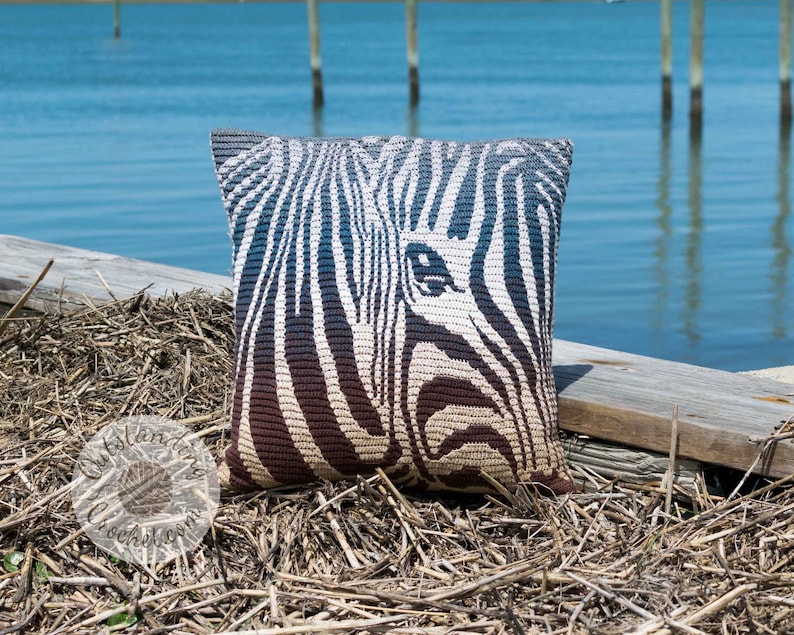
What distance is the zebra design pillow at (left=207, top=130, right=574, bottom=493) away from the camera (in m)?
2.47

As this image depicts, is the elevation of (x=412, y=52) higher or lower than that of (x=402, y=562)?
higher

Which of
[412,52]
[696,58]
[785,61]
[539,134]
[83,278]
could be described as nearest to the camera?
[83,278]

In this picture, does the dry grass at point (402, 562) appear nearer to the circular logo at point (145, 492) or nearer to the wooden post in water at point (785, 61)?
the circular logo at point (145, 492)

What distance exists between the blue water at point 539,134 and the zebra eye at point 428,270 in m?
4.26

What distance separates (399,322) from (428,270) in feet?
0.44

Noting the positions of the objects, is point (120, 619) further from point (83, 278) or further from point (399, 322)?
point (83, 278)

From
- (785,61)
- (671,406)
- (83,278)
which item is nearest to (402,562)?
(671,406)

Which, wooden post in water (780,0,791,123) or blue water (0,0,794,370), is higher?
wooden post in water (780,0,791,123)

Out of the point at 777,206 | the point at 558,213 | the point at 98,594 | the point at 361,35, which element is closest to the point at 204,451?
the point at 98,594

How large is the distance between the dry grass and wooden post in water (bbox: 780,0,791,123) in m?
16.3

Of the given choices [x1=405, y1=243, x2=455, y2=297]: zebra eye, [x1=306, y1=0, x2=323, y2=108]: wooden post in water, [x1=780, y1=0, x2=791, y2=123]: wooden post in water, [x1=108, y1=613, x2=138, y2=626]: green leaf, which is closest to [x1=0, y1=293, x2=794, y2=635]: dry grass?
[x1=108, y1=613, x2=138, y2=626]: green leaf

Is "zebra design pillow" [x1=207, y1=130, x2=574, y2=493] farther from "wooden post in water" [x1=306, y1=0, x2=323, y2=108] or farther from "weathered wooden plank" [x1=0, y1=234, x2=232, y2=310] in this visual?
"wooden post in water" [x1=306, y1=0, x2=323, y2=108]

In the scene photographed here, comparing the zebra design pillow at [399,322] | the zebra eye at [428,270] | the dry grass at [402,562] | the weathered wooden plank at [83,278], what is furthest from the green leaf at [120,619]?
the weathered wooden plank at [83,278]

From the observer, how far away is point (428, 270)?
8.25ft
